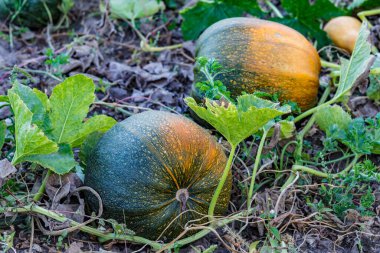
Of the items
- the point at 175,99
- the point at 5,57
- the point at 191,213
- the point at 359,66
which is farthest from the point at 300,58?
the point at 5,57

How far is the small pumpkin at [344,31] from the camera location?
3.68m

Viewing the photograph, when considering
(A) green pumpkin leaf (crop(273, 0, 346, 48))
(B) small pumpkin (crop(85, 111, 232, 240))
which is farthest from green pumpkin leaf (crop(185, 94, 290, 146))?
(A) green pumpkin leaf (crop(273, 0, 346, 48))

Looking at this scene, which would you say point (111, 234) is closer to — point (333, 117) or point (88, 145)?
point (88, 145)

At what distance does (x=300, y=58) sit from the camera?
3.04 metres

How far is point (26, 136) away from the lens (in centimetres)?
231

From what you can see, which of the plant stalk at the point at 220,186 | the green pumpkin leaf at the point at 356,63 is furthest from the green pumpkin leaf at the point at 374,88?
the plant stalk at the point at 220,186

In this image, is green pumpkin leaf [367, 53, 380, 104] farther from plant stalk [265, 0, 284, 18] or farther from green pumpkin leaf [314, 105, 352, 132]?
plant stalk [265, 0, 284, 18]

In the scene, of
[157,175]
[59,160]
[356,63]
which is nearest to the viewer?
[157,175]

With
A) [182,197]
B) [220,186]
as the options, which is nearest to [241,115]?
[220,186]

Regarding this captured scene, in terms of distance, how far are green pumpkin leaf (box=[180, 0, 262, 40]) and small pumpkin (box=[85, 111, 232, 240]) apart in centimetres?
140

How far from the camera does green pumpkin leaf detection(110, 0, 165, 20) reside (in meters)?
4.05

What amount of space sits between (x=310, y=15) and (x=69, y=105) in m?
1.75

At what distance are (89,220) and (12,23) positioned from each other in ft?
7.45

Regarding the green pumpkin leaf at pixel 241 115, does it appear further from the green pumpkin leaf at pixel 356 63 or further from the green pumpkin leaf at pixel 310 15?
the green pumpkin leaf at pixel 310 15
